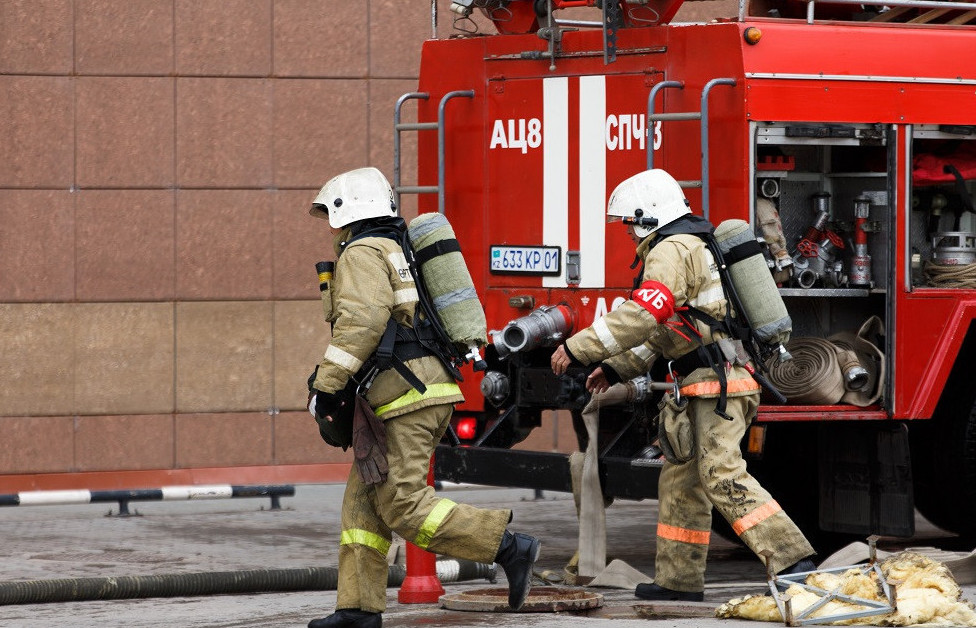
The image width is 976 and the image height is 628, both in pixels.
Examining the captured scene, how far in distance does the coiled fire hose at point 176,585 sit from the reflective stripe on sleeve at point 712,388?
1.57 m

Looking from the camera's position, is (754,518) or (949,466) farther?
(949,466)

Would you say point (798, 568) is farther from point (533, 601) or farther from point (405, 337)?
point (405, 337)

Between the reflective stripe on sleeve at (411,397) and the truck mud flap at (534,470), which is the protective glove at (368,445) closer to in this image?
the reflective stripe on sleeve at (411,397)

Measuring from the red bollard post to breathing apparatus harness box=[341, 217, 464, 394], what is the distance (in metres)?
0.90

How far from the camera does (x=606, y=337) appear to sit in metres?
6.76

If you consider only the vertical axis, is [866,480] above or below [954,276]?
below

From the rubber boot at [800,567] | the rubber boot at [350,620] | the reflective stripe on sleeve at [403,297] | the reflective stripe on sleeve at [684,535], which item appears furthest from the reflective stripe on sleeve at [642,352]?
the rubber boot at [350,620]

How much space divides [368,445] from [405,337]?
1.48 feet

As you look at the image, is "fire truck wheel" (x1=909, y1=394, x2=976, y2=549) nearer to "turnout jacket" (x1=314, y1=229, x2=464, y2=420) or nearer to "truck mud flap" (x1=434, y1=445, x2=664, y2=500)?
"truck mud flap" (x1=434, y1=445, x2=664, y2=500)

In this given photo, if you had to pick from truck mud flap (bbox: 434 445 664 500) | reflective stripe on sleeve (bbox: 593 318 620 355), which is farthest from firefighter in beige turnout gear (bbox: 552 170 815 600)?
truck mud flap (bbox: 434 445 664 500)

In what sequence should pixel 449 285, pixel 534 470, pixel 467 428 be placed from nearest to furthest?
pixel 449 285 → pixel 534 470 → pixel 467 428

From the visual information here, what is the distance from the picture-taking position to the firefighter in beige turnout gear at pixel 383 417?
6.32 m

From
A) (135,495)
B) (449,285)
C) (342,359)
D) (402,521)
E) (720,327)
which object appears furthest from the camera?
(135,495)

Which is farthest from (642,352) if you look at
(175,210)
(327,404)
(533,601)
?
(175,210)
